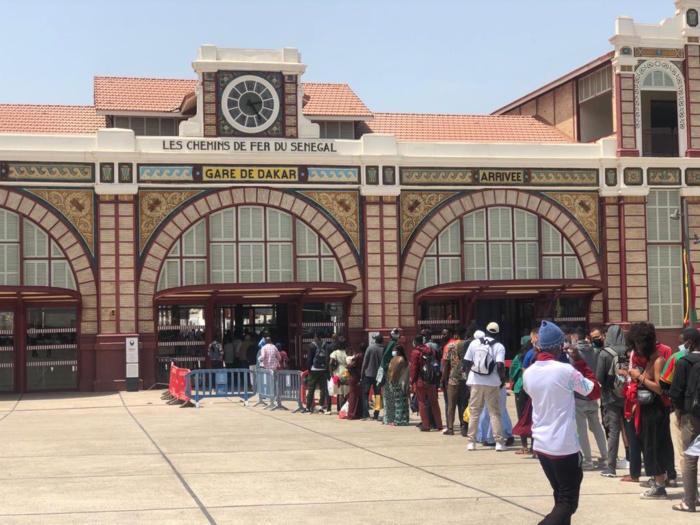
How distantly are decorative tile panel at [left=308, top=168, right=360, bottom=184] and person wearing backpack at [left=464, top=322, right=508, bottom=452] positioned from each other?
676 inches

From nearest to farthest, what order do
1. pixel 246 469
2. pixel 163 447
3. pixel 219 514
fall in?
pixel 219 514
pixel 246 469
pixel 163 447

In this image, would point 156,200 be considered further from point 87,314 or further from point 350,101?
point 350,101

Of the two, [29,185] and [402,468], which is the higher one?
[29,185]

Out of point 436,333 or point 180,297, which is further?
point 436,333

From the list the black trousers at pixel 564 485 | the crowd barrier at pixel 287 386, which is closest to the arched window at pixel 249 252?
the crowd barrier at pixel 287 386

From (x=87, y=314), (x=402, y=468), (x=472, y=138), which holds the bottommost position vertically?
(x=402, y=468)

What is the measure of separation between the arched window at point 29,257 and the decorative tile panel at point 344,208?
769cm

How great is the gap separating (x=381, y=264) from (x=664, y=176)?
9.53 metres

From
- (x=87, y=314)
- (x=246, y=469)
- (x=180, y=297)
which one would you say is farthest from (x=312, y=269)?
(x=246, y=469)

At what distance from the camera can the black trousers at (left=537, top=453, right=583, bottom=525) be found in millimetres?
8734

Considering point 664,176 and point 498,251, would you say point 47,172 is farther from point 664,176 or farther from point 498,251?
point 664,176

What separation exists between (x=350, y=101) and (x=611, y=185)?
8945mm

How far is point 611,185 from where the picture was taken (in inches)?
1373

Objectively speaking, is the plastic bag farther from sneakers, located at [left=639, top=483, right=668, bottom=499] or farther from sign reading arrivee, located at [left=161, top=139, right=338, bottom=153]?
sign reading arrivee, located at [left=161, top=139, right=338, bottom=153]
